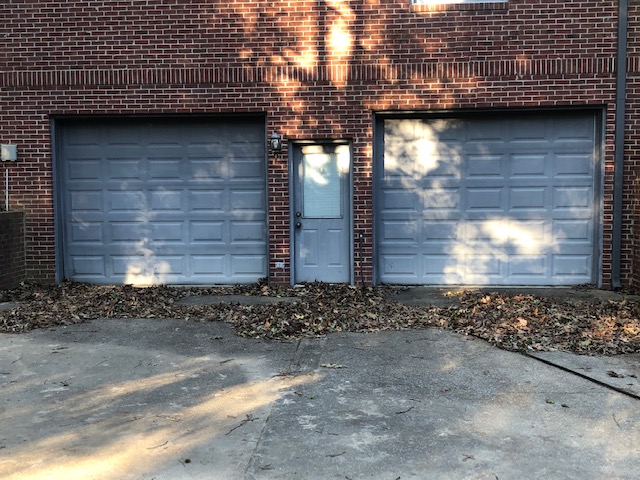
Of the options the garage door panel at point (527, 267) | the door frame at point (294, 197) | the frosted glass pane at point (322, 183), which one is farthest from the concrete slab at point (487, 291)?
the frosted glass pane at point (322, 183)

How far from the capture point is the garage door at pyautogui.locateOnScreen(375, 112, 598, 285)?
9.39 metres

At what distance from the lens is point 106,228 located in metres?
9.88

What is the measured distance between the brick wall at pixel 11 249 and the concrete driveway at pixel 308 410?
2.90 meters

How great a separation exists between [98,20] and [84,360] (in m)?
5.77

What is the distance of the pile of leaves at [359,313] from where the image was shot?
6445 mm

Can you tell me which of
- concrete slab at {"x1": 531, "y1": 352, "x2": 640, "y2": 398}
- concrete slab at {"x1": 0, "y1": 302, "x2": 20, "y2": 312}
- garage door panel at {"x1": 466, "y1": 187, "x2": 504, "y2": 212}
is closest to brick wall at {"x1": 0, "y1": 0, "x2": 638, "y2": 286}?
garage door panel at {"x1": 466, "y1": 187, "x2": 504, "y2": 212}

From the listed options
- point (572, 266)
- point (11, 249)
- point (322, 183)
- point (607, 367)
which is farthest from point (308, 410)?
point (11, 249)

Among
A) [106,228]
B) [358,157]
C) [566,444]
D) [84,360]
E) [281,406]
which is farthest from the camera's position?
[106,228]

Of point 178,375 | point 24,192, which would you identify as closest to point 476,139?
point 178,375

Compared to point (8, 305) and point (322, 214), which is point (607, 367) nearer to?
point (322, 214)

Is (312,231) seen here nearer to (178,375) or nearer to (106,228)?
(106,228)

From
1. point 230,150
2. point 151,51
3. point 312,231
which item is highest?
point 151,51

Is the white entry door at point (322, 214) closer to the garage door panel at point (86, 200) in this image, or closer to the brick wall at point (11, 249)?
the garage door panel at point (86, 200)

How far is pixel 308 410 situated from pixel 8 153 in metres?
7.32
